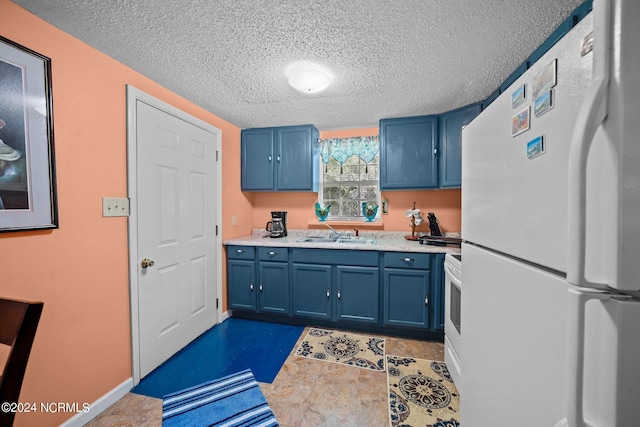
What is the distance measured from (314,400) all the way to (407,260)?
135 cm

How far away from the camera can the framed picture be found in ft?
3.46

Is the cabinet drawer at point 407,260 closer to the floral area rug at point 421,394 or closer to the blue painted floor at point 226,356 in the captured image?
the floral area rug at point 421,394

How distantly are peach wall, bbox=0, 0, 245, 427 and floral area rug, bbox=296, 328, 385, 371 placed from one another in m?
1.37

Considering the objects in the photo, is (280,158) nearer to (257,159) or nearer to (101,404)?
(257,159)

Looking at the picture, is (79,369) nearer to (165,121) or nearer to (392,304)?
(165,121)

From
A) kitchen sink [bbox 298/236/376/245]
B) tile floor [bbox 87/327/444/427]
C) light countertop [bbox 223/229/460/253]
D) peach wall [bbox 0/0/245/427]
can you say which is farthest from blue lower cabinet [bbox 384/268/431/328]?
peach wall [bbox 0/0/245/427]

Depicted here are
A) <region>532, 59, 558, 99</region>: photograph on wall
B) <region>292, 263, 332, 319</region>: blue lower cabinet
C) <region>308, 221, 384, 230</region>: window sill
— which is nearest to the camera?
<region>532, 59, 558, 99</region>: photograph on wall

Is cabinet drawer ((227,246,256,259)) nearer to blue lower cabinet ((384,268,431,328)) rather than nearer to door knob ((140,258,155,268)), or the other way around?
door knob ((140,258,155,268))

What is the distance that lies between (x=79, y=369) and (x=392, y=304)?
7.47 ft

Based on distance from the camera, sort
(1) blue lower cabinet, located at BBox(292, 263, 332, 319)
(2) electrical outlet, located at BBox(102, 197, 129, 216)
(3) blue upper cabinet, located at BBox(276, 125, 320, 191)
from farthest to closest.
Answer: (3) blue upper cabinet, located at BBox(276, 125, 320, 191), (1) blue lower cabinet, located at BBox(292, 263, 332, 319), (2) electrical outlet, located at BBox(102, 197, 129, 216)

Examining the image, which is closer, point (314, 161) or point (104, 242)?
point (104, 242)

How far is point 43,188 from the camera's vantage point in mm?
1185

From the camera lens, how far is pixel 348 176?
10.0 ft

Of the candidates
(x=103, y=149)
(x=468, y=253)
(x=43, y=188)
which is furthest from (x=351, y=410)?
(x=103, y=149)
